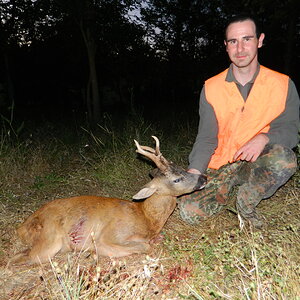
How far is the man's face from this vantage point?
3281 millimetres

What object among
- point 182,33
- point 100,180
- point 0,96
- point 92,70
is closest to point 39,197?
point 100,180

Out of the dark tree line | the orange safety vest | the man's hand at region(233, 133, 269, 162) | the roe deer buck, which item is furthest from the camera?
the dark tree line

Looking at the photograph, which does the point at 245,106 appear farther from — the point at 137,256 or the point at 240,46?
the point at 137,256

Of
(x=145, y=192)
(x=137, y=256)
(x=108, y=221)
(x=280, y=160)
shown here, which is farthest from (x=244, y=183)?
(x=108, y=221)

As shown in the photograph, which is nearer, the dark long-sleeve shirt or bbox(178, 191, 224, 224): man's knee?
the dark long-sleeve shirt

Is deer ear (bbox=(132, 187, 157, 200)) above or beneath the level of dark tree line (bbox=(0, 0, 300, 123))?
beneath

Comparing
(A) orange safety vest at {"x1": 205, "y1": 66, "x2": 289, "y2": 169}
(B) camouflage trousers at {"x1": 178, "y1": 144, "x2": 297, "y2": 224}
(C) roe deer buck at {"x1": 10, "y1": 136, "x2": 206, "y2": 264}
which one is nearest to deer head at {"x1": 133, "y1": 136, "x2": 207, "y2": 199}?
(C) roe deer buck at {"x1": 10, "y1": 136, "x2": 206, "y2": 264}

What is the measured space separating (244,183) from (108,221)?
153 centimetres

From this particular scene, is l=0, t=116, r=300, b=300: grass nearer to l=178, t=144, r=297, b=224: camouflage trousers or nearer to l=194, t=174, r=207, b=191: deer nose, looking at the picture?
l=178, t=144, r=297, b=224: camouflage trousers

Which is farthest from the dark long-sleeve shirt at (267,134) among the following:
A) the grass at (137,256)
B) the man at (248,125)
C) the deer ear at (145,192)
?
the grass at (137,256)

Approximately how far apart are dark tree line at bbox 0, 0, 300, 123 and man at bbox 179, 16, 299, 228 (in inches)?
169

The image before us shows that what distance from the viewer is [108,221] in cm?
323

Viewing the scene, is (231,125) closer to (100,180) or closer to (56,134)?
(100,180)

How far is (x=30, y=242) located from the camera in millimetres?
3223
